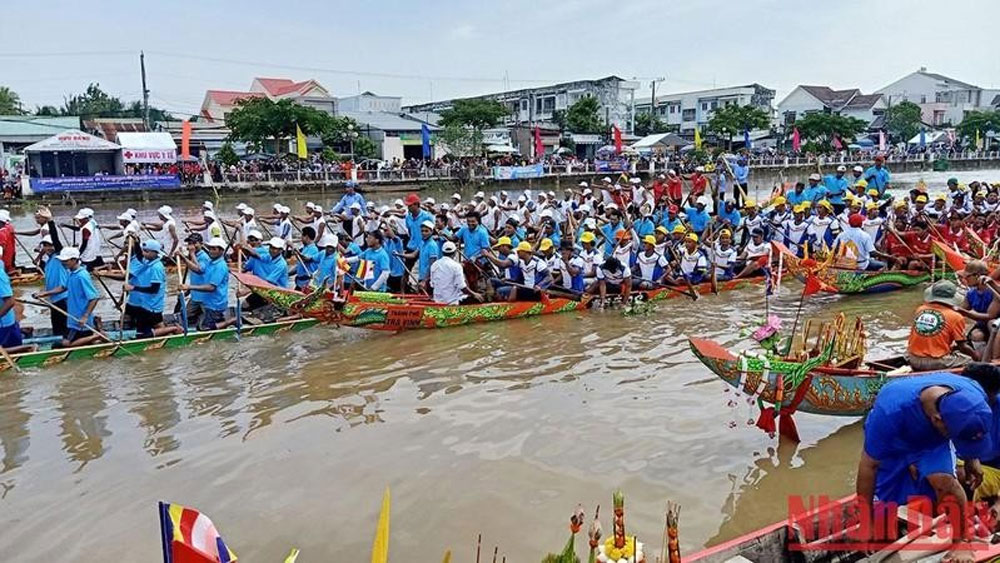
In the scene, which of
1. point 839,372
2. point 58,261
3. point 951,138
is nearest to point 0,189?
point 58,261

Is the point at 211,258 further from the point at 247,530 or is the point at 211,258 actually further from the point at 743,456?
the point at 743,456

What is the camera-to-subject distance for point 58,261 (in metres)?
9.34

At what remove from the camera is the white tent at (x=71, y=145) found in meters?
33.4

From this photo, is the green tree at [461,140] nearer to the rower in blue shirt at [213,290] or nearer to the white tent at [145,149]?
the white tent at [145,149]

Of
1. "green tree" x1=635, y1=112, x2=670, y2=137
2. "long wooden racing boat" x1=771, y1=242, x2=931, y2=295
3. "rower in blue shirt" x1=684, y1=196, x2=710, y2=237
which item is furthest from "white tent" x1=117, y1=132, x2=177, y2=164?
"green tree" x1=635, y1=112, x2=670, y2=137

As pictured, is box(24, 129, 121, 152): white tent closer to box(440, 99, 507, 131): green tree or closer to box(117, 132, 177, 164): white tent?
box(117, 132, 177, 164): white tent

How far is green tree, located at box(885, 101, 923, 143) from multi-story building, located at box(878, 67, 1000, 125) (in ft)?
47.3

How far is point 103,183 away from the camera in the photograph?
32.4 metres

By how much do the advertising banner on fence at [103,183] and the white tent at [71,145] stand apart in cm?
219

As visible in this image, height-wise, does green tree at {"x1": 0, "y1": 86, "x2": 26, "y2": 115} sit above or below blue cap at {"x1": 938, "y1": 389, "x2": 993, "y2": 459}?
above

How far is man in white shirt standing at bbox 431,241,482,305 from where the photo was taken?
10.6 meters

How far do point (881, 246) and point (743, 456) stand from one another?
9.17 meters

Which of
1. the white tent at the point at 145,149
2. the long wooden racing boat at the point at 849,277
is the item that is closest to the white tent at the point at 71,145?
the white tent at the point at 145,149

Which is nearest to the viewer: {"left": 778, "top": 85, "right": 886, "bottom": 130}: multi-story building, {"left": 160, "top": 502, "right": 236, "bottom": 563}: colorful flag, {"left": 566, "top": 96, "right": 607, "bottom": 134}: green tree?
{"left": 160, "top": 502, "right": 236, "bottom": 563}: colorful flag
